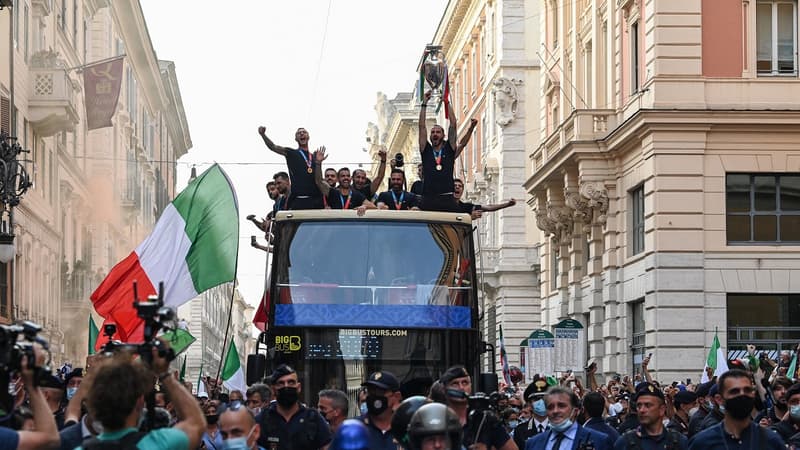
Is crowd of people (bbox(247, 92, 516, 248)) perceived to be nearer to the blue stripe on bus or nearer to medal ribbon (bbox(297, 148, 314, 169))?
medal ribbon (bbox(297, 148, 314, 169))

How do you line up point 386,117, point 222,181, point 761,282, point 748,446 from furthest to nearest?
point 386,117, point 761,282, point 222,181, point 748,446

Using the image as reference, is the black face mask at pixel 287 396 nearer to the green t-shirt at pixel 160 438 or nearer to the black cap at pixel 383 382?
the black cap at pixel 383 382

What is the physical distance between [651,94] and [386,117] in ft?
280

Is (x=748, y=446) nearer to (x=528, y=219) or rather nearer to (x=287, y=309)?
(x=287, y=309)

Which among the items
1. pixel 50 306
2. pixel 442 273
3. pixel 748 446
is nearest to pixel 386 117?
pixel 50 306

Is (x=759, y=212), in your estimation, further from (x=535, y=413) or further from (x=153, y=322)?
(x=153, y=322)

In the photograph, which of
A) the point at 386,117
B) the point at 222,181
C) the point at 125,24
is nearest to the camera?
the point at 222,181

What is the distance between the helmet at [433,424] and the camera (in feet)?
22.7

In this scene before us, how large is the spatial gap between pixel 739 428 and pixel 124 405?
4769 millimetres

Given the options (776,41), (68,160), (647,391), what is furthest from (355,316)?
(68,160)

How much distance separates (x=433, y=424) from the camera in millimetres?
6914

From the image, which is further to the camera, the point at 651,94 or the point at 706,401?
the point at 651,94

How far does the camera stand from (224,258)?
16109 millimetres

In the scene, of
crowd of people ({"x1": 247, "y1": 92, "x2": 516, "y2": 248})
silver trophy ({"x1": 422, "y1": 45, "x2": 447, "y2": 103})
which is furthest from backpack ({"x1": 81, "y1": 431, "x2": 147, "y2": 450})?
silver trophy ({"x1": 422, "y1": 45, "x2": 447, "y2": 103})
